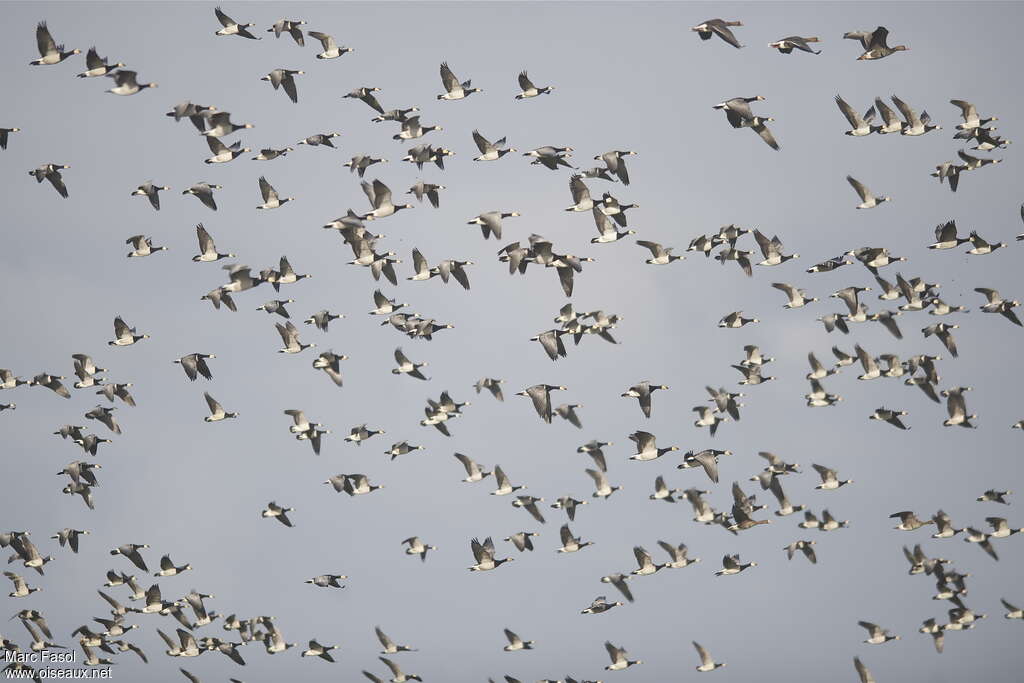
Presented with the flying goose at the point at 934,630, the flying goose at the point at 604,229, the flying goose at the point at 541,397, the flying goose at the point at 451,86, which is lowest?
the flying goose at the point at 934,630

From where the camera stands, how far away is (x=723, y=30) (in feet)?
176

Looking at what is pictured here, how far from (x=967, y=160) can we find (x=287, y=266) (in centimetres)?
2309

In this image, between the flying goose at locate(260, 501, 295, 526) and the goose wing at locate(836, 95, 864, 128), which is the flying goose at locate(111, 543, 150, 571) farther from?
the goose wing at locate(836, 95, 864, 128)

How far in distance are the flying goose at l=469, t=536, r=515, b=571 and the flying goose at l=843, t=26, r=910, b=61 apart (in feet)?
71.5

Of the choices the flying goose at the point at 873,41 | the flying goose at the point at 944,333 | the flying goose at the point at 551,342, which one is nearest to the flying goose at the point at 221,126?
the flying goose at the point at 551,342

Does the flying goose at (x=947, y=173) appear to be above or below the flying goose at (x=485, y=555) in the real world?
above

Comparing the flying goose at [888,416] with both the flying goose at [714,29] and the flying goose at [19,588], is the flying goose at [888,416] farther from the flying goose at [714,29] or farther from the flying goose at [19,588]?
the flying goose at [19,588]

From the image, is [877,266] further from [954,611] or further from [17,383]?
[17,383]

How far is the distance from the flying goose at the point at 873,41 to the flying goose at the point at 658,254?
9.97 meters

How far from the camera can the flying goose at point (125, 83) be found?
183ft

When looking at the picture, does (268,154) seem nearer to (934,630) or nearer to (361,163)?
(361,163)

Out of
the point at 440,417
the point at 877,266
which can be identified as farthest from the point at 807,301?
the point at 440,417

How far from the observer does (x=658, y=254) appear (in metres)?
63.9

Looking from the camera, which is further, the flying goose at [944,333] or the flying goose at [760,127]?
the flying goose at [944,333]
